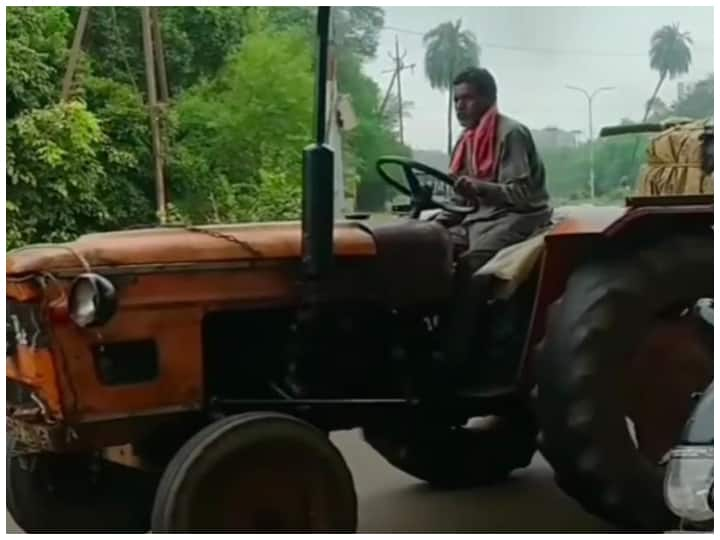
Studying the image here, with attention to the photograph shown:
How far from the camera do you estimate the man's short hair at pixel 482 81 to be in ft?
16.4

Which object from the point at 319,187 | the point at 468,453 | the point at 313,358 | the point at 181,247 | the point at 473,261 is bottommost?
the point at 468,453

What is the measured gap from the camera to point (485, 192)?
15.7 feet

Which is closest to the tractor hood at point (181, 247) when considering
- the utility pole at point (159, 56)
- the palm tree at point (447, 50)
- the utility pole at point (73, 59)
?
the palm tree at point (447, 50)

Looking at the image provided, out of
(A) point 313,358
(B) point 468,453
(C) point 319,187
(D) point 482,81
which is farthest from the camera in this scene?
(B) point 468,453

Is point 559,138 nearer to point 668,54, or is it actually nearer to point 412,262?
point 668,54

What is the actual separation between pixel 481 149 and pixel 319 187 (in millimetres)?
1139

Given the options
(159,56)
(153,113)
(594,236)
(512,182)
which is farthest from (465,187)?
(159,56)

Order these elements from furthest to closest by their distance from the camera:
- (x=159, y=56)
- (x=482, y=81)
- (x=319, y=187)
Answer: (x=159, y=56), (x=482, y=81), (x=319, y=187)

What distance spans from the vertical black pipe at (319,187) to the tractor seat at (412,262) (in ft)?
1.12

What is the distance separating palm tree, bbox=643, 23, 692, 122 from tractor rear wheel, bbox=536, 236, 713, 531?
5288 mm

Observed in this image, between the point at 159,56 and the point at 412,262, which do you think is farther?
the point at 159,56

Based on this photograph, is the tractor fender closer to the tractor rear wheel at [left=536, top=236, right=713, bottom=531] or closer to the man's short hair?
the tractor rear wheel at [left=536, top=236, right=713, bottom=531]

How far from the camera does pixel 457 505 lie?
5.40 metres

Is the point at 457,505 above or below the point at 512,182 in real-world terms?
below
